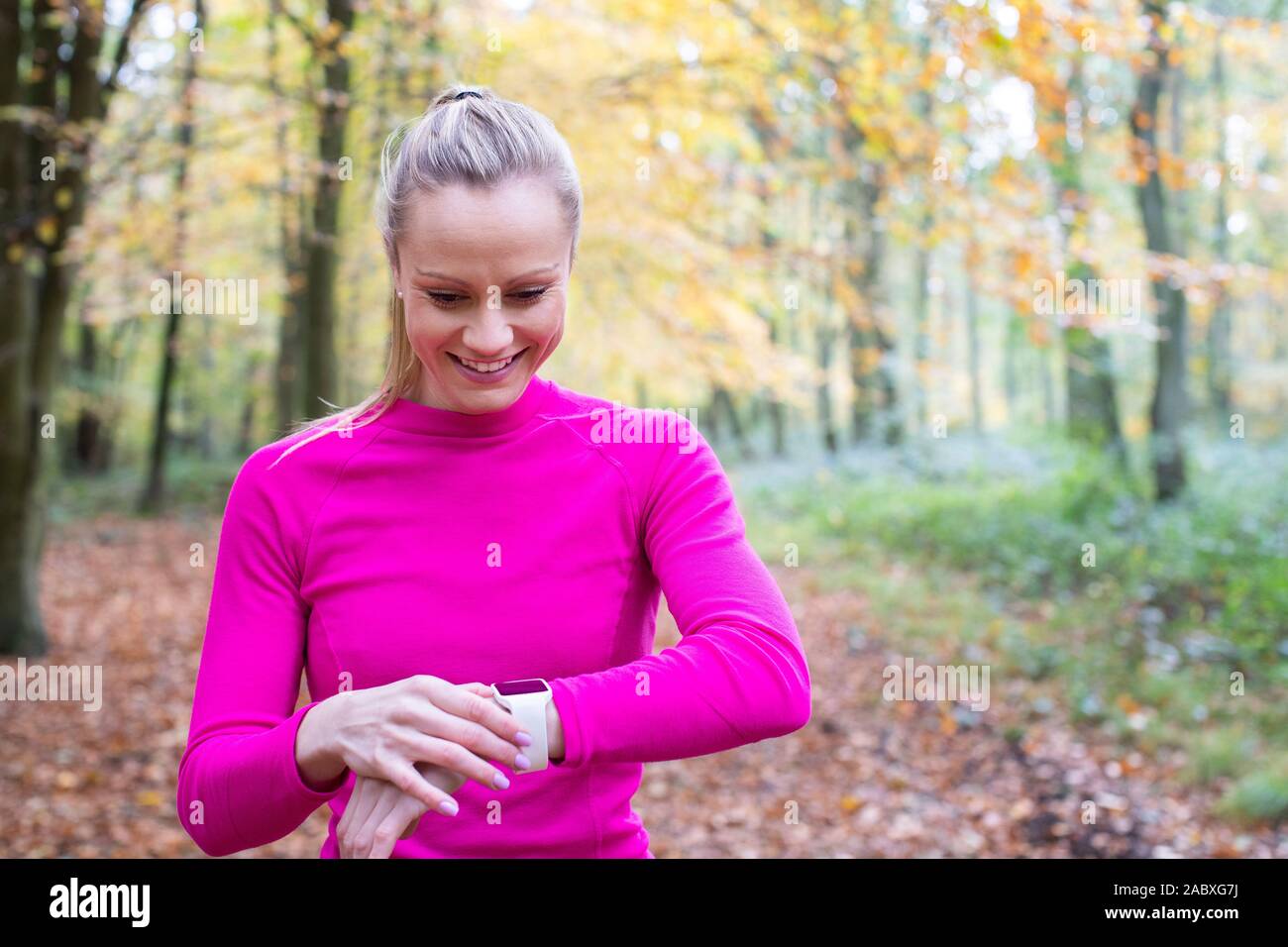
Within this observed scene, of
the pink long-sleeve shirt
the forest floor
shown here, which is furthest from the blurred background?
the pink long-sleeve shirt

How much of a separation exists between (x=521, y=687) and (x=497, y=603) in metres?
0.21

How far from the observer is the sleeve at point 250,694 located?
1557 mm

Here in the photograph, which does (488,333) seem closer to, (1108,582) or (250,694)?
(250,694)

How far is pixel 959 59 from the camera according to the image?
6.87 meters

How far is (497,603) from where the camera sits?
5.71 feet

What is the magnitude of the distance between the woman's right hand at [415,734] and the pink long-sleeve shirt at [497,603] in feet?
0.31

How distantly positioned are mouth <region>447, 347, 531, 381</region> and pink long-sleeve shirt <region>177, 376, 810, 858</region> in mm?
85

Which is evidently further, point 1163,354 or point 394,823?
point 1163,354

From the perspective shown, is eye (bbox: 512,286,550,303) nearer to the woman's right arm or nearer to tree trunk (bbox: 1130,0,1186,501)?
the woman's right arm

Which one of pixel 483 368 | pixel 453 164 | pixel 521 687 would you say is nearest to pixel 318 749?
pixel 521 687

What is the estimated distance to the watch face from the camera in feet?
5.14
